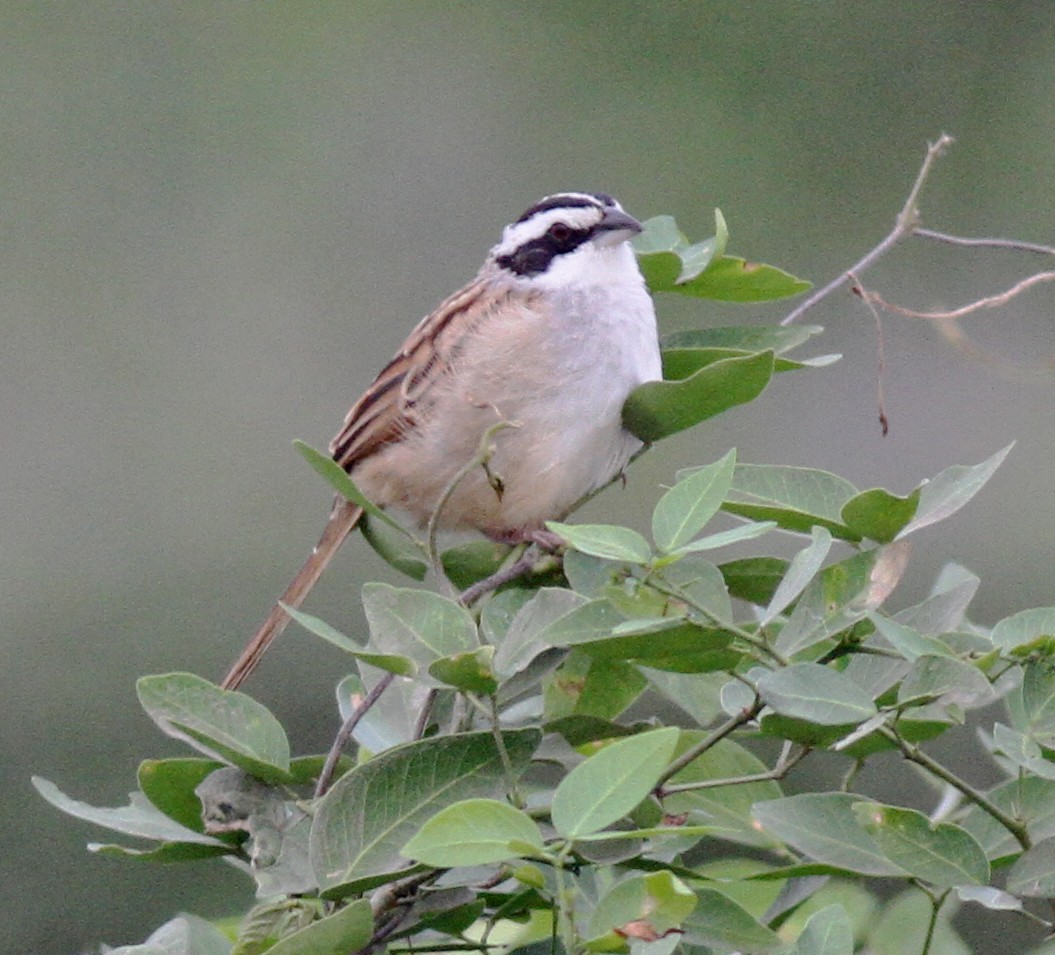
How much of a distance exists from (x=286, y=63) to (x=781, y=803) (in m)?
7.63

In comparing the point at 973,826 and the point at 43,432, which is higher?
the point at 973,826

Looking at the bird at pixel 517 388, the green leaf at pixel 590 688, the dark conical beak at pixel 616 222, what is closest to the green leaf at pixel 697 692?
the green leaf at pixel 590 688

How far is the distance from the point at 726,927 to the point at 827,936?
69mm

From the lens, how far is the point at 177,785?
1.41m

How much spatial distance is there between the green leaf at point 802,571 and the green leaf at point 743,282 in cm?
52

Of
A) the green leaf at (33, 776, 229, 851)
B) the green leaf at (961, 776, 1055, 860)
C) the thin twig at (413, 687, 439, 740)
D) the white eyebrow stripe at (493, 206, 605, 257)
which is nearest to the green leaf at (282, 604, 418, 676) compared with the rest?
the thin twig at (413, 687, 439, 740)

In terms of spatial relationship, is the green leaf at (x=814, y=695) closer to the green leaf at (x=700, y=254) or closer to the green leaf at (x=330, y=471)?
the green leaf at (x=330, y=471)

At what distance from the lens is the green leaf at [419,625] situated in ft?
4.29

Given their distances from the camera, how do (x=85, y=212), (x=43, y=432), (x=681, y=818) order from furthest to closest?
1. (x=85, y=212)
2. (x=43, y=432)
3. (x=681, y=818)

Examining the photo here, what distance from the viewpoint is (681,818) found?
1381 mm

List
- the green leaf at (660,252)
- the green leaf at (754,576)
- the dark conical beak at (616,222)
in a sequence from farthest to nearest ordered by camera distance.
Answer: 1. the dark conical beak at (616,222)
2. the green leaf at (660,252)
3. the green leaf at (754,576)

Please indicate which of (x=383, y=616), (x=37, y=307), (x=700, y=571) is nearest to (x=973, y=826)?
(x=700, y=571)

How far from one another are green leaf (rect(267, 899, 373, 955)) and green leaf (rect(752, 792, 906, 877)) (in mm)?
287

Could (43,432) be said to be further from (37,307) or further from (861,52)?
(861,52)
